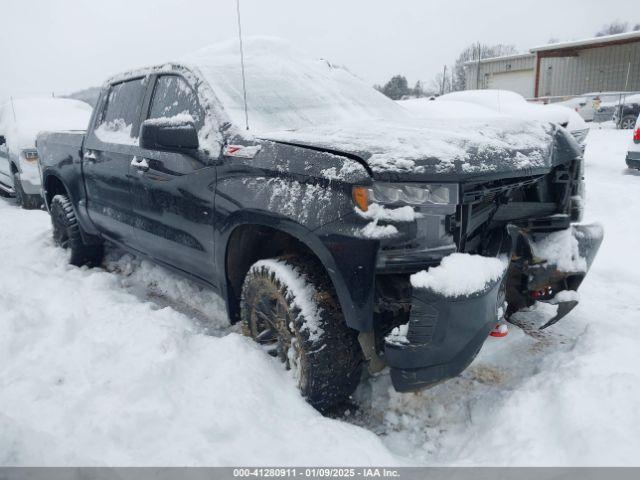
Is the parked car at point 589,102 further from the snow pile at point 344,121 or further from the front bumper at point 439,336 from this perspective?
the front bumper at point 439,336

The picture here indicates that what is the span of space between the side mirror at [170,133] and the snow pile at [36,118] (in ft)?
18.9

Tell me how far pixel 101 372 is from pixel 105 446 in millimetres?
595

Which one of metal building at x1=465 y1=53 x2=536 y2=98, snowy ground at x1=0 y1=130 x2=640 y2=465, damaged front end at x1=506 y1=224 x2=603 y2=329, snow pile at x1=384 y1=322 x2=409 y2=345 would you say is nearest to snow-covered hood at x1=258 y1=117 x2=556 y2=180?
damaged front end at x1=506 y1=224 x2=603 y2=329

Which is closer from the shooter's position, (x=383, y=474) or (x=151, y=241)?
(x=383, y=474)

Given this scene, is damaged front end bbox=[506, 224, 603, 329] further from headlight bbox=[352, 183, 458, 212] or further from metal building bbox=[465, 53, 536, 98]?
metal building bbox=[465, 53, 536, 98]

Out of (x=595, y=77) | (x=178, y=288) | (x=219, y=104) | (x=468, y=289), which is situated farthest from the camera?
(x=595, y=77)

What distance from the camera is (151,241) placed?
3.39m

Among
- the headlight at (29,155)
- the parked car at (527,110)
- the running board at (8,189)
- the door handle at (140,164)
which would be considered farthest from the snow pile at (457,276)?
the running board at (8,189)

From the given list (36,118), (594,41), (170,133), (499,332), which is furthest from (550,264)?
(594,41)

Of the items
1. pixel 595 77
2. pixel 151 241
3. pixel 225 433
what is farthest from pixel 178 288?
pixel 595 77

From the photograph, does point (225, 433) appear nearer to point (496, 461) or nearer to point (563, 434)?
point (496, 461)

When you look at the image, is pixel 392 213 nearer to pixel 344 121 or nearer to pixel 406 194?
pixel 406 194

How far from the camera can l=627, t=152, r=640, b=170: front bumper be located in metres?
8.37

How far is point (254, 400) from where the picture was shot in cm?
228
